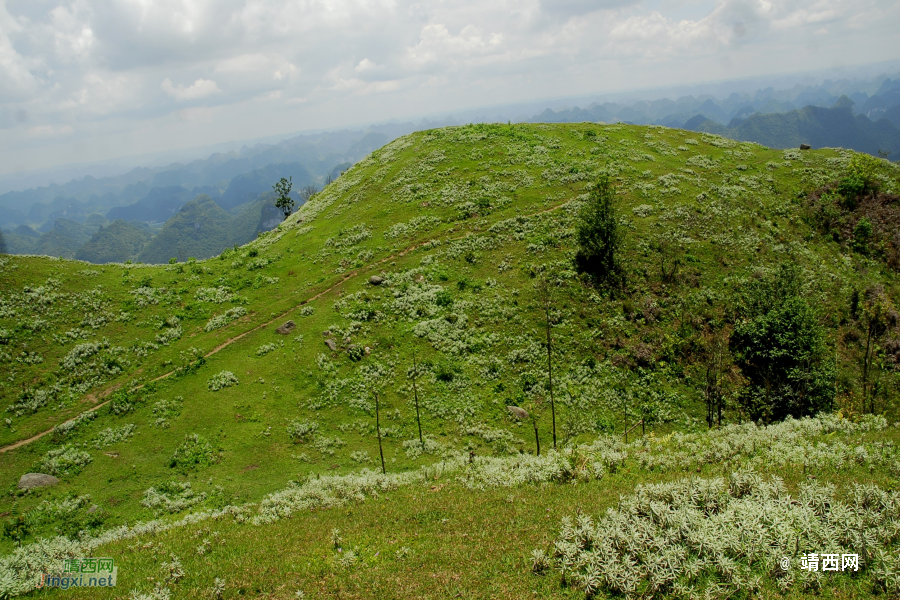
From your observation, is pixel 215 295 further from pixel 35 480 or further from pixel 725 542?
pixel 725 542

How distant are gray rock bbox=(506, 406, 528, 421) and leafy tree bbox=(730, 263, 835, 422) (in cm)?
1638

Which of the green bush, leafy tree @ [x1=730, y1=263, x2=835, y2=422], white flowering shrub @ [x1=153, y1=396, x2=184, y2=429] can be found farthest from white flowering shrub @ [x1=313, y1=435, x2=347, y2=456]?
leafy tree @ [x1=730, y1=263, x2=835, y2=422]

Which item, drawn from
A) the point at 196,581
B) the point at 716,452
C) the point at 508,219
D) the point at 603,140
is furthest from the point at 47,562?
the point at 603,140

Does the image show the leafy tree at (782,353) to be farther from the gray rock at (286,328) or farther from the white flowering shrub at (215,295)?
the white flowering shrub at (215,295)

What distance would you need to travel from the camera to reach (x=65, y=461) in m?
24.5

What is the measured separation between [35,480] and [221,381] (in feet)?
35.5

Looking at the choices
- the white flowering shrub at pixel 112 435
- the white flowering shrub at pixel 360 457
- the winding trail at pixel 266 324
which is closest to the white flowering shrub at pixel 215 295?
the winding trail at pixel 266 324

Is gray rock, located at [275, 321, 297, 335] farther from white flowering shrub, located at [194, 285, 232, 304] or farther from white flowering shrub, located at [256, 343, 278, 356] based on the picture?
white flowering shrub, located at [194, 285, 232, 304]

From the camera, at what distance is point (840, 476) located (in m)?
15.0

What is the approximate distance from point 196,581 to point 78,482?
54.4ft

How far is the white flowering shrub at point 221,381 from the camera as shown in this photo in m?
31.1

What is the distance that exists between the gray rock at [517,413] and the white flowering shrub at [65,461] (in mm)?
26519

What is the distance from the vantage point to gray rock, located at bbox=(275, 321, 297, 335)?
3653 cm

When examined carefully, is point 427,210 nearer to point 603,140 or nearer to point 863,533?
point 603,140
